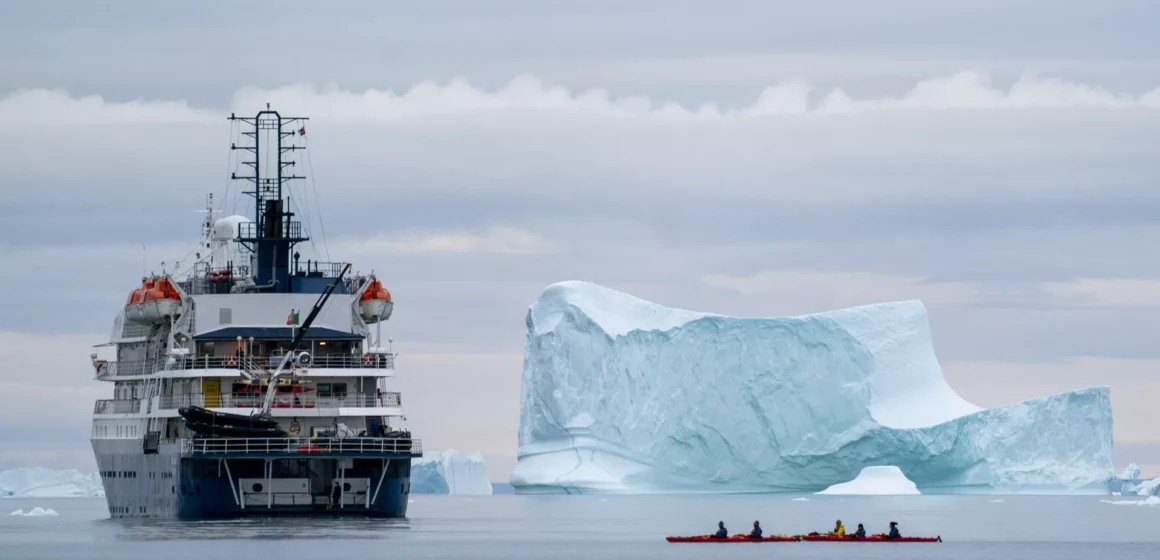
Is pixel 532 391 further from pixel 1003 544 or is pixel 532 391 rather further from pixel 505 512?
pixel 1003 544

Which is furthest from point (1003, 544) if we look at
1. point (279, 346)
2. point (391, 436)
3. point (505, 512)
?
point (505, 512)

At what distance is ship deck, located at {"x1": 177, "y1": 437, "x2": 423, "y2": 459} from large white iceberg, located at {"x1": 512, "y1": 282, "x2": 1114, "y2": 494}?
92.6 feet

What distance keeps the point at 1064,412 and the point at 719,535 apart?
32.0 m

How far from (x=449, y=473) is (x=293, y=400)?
43.8 m

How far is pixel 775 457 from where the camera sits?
2625 inches

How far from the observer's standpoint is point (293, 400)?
128 feet

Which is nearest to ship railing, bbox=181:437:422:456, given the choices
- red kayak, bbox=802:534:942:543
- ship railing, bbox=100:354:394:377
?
ship railing, bbox=100:354:394:377

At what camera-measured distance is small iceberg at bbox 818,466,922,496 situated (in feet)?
219

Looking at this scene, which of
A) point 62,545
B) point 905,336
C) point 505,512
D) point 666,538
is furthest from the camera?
point 905,336

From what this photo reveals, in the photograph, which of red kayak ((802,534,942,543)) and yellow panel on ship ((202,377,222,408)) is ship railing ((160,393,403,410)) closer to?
yellow panel on ship ((202,377,222,408))

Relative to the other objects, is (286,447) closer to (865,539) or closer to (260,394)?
(260,394)

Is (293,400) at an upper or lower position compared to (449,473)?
lower

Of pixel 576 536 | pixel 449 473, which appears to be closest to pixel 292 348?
pixel 576 536

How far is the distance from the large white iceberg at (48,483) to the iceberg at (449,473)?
18118mm
